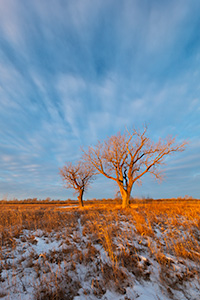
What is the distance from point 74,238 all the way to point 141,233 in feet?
9.58

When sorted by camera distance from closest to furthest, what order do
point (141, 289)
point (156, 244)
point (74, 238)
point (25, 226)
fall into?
1. point (141, 289)
2. point (156, 244)
3. point (74, 238)
4. point (25, 226)

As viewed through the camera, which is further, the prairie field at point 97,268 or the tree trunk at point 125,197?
the tree trunk at point 125,197

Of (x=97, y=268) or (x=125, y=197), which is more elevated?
(x=125, y=197)

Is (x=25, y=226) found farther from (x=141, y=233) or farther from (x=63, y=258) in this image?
(x=141, y=233)

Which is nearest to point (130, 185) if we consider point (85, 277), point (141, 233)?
point (141, 233)

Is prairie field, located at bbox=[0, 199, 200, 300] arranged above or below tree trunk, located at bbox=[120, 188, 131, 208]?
below

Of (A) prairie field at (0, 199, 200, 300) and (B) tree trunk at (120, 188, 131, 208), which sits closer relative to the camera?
(A) prairie field at (0, 199, 200, 300)

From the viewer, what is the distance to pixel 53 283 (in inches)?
145

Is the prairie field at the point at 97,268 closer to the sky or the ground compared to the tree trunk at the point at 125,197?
closer to the ground

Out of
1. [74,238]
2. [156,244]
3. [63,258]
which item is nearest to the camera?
[63,258]

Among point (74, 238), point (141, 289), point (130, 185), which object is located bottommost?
point (141, 289)

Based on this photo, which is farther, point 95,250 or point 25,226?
point 25,226

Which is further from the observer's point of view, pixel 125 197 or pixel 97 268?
pixel 125 197

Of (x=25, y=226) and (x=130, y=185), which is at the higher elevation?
(x=130, y=185)
